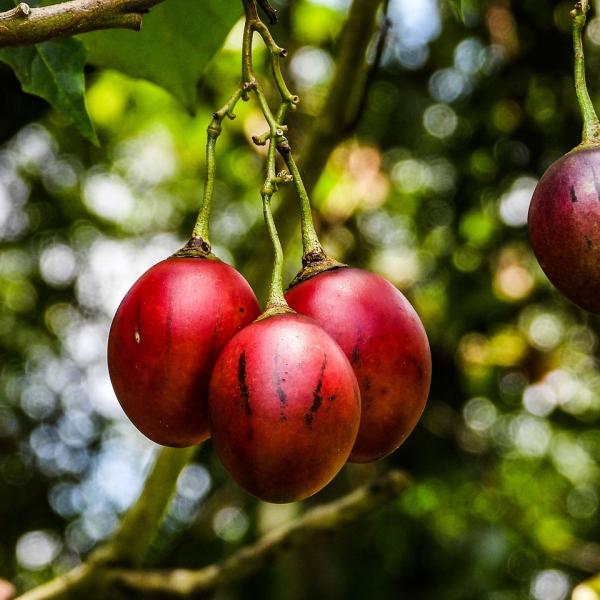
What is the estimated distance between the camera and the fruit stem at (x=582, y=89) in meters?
0.87

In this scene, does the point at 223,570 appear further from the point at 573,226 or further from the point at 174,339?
the point at 573,226

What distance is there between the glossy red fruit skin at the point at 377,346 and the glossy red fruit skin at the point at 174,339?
0.26 ft

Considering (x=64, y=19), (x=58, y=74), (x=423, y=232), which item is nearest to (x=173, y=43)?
(x=58, y=74)

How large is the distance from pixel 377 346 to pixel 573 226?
198 mm

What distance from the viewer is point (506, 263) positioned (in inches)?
112

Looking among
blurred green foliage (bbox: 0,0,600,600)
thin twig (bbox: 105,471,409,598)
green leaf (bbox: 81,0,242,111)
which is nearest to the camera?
green leaf (bbox: 81,0,242,111)

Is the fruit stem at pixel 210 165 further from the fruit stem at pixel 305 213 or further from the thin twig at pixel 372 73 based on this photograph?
the thin twig at pixel 372 73

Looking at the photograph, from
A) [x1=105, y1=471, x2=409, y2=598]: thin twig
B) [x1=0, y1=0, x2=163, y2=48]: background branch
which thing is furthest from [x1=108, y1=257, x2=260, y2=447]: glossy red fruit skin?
[x1=105, y1=471, x2=409, y2=598]: thin twig

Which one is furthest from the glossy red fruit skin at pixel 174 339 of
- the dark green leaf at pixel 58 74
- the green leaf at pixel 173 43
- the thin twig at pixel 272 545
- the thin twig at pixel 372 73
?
the thin twig at pixel 372 73

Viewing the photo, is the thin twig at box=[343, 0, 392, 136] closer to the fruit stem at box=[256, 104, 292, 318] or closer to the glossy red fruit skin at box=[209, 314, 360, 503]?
the fruit stem at box=[256, 104, 292, 318]

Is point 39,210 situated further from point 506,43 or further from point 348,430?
point 348,430

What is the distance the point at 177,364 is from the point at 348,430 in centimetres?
17

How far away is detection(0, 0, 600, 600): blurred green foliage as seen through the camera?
272cm

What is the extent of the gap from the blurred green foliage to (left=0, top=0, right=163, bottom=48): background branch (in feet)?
4.32
